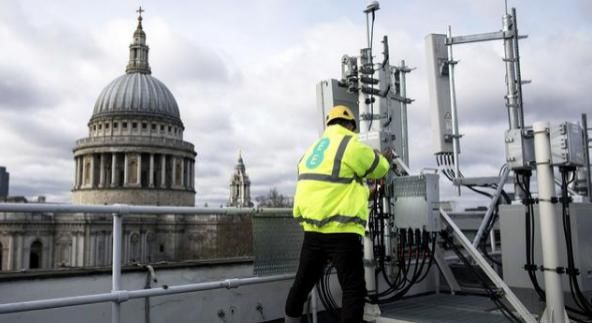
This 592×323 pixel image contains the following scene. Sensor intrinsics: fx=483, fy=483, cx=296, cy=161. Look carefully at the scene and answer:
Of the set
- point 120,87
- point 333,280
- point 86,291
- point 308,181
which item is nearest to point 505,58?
point 333,280

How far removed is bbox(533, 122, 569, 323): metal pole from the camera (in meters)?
3.43

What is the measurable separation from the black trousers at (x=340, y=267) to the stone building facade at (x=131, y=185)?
43.8 m

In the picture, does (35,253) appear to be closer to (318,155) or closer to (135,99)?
(135,99)

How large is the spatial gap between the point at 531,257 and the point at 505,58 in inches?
107

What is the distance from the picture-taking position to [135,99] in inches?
2672

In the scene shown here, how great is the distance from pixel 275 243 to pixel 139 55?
7504 cm

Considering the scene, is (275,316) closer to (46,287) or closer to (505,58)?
(46,287)

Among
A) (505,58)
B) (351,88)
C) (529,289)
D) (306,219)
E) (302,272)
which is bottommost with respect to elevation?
(529,289)

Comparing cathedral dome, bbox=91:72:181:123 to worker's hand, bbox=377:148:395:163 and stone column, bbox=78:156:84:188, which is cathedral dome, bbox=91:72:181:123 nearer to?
stone column, bbox=78:156:84:188

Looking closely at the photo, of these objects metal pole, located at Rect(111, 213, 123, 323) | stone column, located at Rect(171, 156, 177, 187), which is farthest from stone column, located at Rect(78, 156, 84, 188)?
metal pole, located at Rect(111, 213, 123, 323)

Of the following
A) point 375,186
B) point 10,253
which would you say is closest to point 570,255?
point 375,186

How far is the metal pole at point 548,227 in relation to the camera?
343 centimetres

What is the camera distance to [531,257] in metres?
3.81

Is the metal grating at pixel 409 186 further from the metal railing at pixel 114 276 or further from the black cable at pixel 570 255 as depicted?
the metal railing at pixel 114 276
